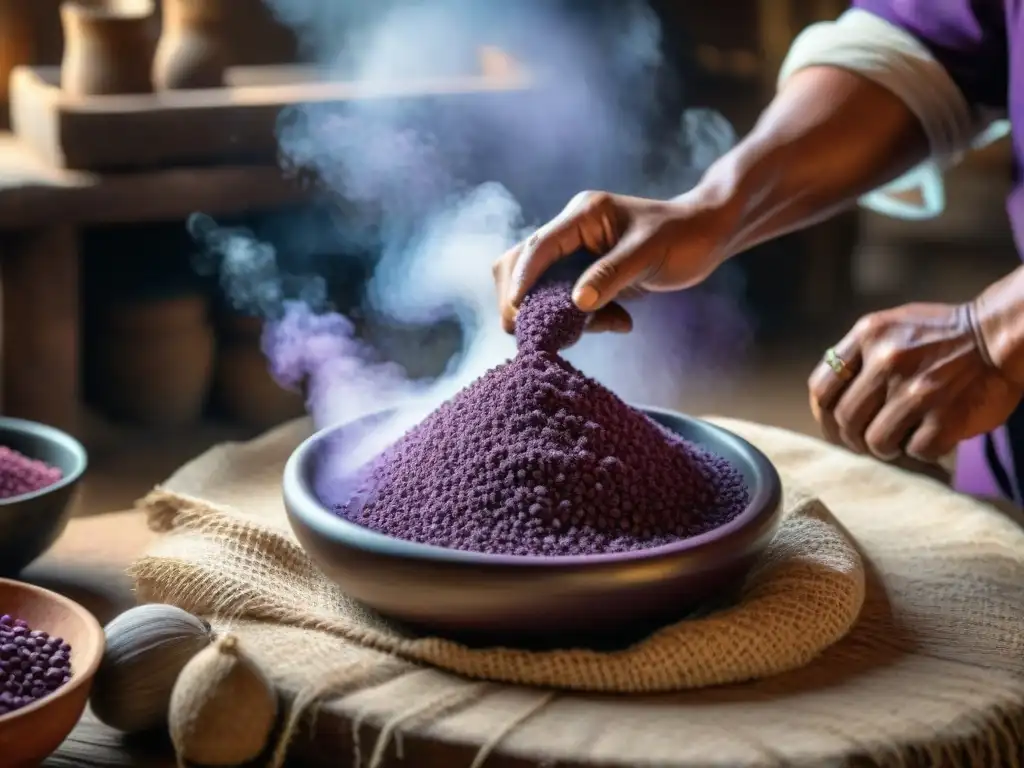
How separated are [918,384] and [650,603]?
1.35 ft

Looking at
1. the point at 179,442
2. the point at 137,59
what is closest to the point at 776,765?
the point at 137,59

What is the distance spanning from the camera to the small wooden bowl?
2.45 ft

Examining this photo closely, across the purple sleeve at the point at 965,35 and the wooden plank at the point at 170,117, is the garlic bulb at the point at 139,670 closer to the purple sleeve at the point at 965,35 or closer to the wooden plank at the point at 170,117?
the purple sleeve at the point at 965,35

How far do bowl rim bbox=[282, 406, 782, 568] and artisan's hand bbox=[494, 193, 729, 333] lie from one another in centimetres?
21

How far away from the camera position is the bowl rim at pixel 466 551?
0.84m

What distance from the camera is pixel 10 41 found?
2.56m

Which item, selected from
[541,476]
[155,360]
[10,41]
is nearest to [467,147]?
[155,360]

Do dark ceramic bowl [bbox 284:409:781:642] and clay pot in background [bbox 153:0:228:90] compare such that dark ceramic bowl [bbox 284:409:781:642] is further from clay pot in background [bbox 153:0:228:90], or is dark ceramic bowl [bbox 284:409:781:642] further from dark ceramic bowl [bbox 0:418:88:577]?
clay pot in background [bbox 153:0:228:90]

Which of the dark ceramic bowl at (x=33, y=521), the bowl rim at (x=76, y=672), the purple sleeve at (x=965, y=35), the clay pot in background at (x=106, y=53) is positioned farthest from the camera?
the clay pot in background at (x=106, y=53)

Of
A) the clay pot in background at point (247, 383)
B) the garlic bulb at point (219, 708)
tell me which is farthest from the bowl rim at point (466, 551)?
the clay pot in background at point (247, 383)

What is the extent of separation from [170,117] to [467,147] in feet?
1.76

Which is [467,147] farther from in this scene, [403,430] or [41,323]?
[403,430]

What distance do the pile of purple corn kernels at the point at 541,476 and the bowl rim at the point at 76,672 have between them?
0.66 ft

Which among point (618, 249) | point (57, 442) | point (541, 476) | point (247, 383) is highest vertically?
point (618, 249)
